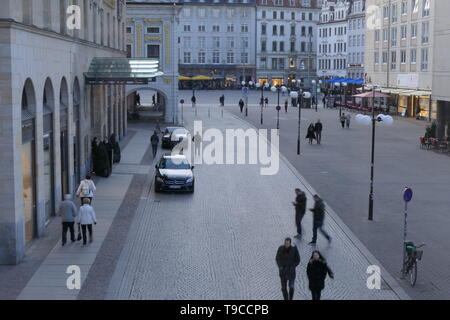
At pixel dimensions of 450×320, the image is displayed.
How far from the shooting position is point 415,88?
66.6 meters

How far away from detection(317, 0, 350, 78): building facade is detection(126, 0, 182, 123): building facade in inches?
2382

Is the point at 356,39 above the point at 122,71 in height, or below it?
above

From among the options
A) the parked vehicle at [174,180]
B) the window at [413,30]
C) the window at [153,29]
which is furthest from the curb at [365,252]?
the window at [413,30]

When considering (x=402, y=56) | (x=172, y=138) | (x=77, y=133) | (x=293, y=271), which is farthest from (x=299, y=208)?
(x=402, y=56)

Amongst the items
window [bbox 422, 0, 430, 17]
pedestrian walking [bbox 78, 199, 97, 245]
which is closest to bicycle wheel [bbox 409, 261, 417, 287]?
pedestrian walking [bbox 78, 199, 97, 245]

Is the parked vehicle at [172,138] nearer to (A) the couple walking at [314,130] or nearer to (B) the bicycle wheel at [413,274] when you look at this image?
(A) the couple walking at [314,130]

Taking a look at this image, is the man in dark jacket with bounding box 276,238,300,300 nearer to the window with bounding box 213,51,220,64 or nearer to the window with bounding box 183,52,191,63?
Result: the window with bounding box 183,52,191,63

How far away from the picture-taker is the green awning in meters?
30.2

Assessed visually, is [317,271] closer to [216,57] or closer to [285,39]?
[216,57]

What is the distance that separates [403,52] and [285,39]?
69.4m

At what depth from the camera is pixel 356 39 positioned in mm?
111438

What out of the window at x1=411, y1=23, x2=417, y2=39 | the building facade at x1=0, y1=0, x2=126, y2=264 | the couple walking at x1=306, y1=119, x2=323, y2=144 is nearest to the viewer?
the building facade at x1=0, y1=0, x2=126, y2=264

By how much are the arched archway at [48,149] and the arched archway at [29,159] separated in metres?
1.74

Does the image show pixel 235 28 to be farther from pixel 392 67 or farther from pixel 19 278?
pixel 19 278
